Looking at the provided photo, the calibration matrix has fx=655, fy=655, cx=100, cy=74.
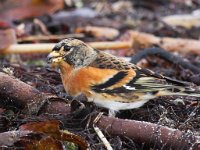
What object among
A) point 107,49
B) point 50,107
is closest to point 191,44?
point 107,49

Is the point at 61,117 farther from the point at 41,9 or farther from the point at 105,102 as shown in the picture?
the point at 41,9

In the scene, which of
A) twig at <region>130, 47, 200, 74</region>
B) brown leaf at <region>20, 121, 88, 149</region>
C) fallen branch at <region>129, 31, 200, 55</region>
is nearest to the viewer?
brown leaf at <region>20, 121, 88, 149</region>

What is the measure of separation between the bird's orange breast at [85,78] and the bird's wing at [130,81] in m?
0.02

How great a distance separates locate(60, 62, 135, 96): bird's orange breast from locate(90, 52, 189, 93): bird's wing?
0.07 ft

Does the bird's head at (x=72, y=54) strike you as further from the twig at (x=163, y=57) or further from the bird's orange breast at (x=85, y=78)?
the twig at (x=163, y=57)

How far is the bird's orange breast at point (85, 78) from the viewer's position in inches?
150

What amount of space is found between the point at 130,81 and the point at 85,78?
0.88 feet

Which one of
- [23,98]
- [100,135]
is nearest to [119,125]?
[100,135]

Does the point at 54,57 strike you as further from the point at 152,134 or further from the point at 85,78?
the point at 152,134

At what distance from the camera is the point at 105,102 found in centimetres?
374

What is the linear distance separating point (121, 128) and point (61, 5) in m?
4.65

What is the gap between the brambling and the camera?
378cm

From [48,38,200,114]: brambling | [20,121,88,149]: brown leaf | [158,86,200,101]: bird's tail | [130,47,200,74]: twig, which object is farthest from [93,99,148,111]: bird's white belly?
[130,47,200,74]: twig

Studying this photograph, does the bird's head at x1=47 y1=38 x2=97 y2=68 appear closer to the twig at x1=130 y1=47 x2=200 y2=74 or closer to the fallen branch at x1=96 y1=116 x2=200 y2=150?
the fallen branch at x1=96 y1=116 x2=200 y2=150
